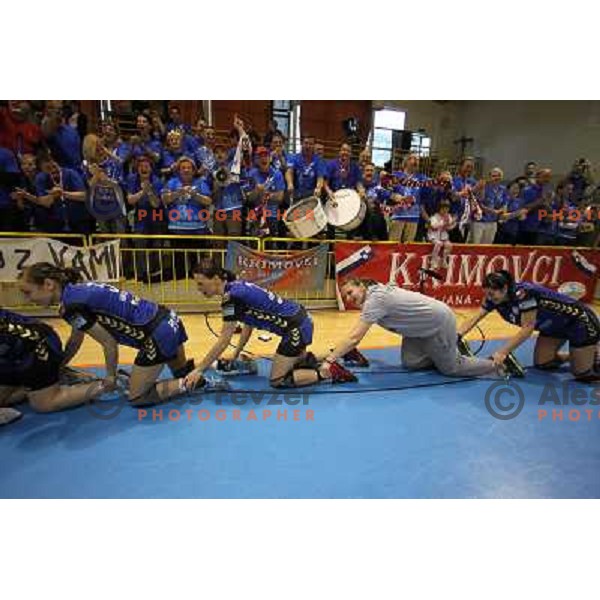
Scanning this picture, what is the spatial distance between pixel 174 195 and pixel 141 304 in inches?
118

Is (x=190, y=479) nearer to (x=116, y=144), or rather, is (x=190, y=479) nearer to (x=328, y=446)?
(x=328, y=446)

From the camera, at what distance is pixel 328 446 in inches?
119

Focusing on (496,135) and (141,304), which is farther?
(496,135)

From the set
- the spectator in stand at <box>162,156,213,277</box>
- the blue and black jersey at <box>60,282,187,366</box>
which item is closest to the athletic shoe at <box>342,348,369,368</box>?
the blue and black jersey at <box>60,282,187,366</box>

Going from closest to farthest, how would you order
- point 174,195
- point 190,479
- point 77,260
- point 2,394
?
point 190,479 < point 2,394 < point 77,260 < point 174,195

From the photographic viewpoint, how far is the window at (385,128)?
55.2 ft

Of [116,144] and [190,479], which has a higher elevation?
[116,144]

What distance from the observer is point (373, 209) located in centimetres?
699

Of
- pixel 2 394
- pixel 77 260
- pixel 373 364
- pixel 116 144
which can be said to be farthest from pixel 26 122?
pixel 373 364

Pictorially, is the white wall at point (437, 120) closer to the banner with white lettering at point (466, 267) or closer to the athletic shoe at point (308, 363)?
the banner with white lettering at point (466, 267)

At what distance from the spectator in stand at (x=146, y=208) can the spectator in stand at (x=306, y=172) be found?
2.07m

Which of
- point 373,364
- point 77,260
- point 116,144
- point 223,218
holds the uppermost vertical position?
point 116,144

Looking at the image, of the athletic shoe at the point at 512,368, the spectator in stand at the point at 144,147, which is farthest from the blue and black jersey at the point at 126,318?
the spectator in stand at the point at 144,147

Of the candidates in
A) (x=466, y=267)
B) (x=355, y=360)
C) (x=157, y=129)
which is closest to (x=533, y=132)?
(x=466, y=267)
